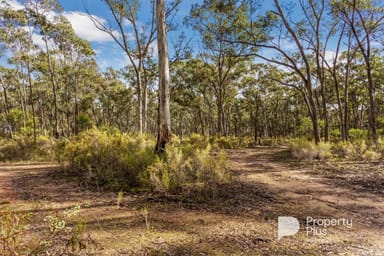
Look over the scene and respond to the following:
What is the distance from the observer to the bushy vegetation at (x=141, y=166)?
15.3 feet

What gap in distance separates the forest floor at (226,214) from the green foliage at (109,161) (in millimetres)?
502

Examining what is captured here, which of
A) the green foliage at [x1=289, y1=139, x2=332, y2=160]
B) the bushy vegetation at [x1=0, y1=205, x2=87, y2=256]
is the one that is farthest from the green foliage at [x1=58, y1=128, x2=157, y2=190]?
the green foliage at [x1=289, y1=139, x2=332, y2=160]

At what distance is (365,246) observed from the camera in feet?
8.75

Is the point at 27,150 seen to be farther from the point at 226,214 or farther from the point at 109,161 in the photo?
the point at 226,214

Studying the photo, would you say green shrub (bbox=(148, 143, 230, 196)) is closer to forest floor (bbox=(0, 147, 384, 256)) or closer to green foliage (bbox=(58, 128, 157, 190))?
forest floor (bbox=(0, 147, 384, 256))

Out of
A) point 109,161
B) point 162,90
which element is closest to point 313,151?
point 162,90

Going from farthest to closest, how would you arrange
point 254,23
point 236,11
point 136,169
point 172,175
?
point 236,11
point 254,23
point 136,169
point 172,175

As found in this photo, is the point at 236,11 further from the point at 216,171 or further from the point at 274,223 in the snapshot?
the point at 274,223

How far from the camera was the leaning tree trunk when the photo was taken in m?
6.74

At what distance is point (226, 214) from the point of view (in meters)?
3.60

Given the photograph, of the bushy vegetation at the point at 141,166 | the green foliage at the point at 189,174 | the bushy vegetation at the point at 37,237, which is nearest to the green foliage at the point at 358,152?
the bushy vegetation at the point at 141,166

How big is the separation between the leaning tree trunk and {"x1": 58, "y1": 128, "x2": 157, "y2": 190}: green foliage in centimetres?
52

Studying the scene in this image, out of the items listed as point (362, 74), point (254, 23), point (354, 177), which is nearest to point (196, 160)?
point (354, 177)

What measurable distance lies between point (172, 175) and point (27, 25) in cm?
2151
